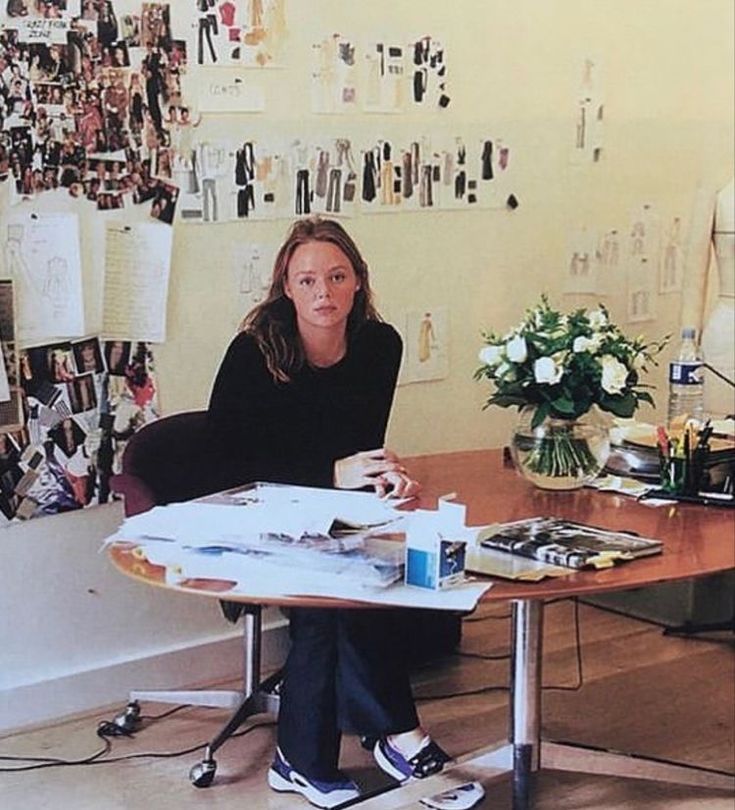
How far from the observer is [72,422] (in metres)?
3.22

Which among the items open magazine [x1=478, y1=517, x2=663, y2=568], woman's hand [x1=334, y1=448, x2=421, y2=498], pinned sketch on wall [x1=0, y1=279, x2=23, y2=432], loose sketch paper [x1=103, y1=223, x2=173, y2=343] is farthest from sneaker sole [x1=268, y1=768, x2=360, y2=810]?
loose sketch paper [x1=103, y1=223, x2=173, y2=343]

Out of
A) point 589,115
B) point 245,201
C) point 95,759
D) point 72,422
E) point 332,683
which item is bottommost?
point 95,759

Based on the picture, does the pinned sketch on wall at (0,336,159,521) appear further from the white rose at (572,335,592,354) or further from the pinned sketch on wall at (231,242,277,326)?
the white rose at (572,335,592,354)

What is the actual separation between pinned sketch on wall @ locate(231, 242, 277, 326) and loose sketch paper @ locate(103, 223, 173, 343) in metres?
0.20

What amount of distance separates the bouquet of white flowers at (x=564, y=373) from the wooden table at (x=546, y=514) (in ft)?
0.31

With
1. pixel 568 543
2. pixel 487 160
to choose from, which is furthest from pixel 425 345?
pixel 568 543

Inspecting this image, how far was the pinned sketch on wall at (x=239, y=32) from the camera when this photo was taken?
10.7 ft

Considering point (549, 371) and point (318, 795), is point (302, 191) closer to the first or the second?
point (549, 371)

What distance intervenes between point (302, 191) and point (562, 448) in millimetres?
1134

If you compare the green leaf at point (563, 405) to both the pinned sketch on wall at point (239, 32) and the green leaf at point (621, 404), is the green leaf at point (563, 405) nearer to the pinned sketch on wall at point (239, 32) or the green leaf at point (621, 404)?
the green leaf at point (621, 404)

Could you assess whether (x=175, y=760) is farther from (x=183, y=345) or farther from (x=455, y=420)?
(x=455, y=420)

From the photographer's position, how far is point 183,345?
3.37 metres

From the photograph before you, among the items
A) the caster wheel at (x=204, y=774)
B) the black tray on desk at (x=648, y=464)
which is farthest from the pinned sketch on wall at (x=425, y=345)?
the caster wheel at (x=204, y=774)

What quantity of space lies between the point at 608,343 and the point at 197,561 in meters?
0.97
